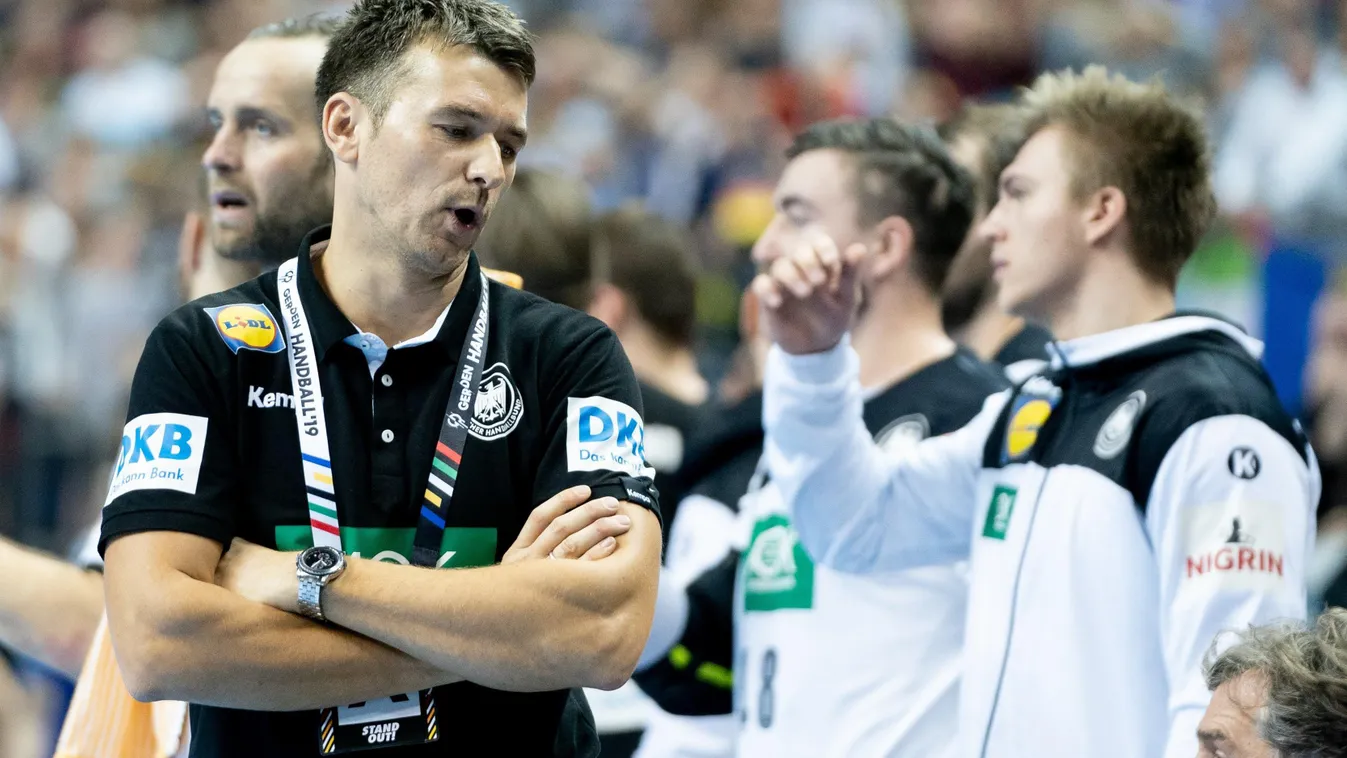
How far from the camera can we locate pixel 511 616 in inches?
111

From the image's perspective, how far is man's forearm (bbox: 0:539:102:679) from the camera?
390 cm

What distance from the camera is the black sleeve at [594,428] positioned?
3033 millimetres

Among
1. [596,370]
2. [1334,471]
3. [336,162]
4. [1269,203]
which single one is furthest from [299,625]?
[1269,203]

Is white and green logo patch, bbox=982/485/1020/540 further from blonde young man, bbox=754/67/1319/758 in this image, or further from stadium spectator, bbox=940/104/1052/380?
stadium spectator, bbox=940/104/1052/380

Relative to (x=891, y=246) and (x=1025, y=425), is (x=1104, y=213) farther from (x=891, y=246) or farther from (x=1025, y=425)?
(x=891, y=246)

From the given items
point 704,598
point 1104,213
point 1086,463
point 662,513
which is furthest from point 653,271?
point 1086,463

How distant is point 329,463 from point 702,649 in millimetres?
2355

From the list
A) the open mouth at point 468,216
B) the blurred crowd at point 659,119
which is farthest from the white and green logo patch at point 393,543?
the blurred crowd at point 659,119

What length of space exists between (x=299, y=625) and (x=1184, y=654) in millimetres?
1936

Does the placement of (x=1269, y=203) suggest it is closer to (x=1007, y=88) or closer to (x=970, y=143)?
(x=1007, y=88)

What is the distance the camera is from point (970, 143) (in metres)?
5.86

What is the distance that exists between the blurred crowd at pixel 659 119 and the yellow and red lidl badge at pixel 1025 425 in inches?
194

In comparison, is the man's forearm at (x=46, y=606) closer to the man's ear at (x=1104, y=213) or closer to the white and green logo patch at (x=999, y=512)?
the white and green logo patch at (x=999, y=512)

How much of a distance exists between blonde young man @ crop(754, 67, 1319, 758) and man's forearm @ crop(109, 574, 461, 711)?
175 cm
